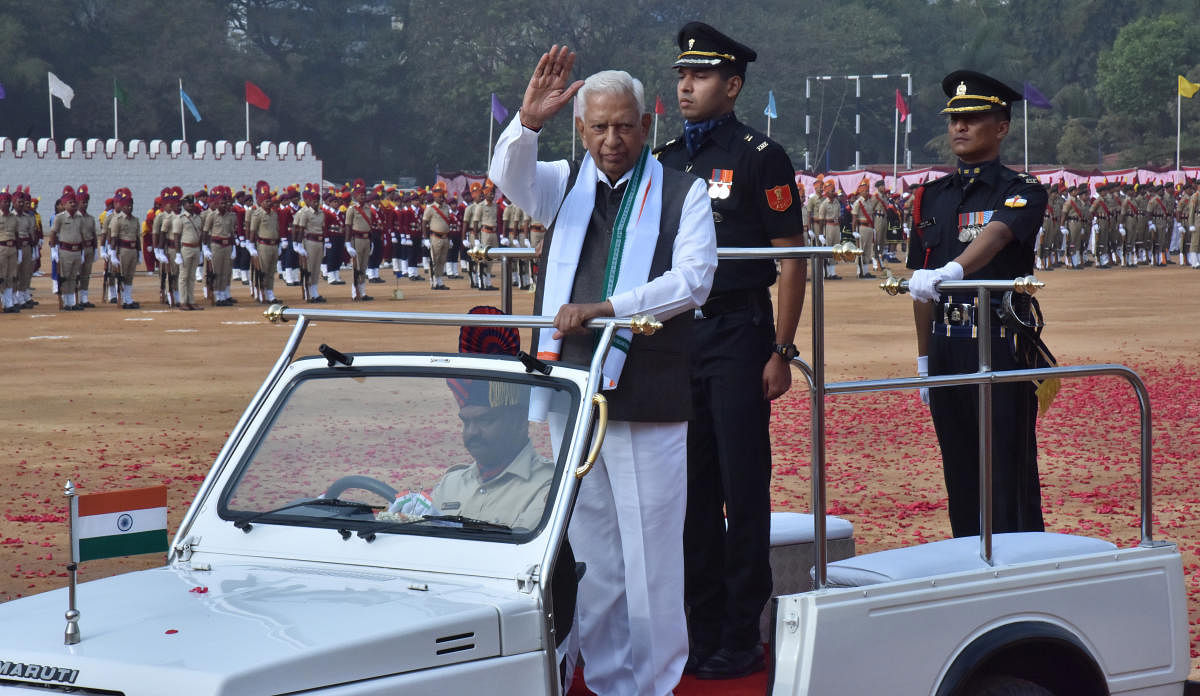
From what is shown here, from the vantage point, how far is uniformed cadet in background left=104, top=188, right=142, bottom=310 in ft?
81.3

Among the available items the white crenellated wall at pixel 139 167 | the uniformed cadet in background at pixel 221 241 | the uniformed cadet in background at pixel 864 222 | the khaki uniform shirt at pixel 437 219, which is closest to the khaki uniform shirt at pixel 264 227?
the uniformed cadet in background at pixel 221 241

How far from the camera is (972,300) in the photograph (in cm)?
508

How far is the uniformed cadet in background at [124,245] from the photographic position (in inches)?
975

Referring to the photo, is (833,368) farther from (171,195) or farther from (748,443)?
(171,195)

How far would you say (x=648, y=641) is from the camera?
3.79 m

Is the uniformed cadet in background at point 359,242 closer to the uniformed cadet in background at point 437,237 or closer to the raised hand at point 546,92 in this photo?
the uniformed cadet in background at point 437,237

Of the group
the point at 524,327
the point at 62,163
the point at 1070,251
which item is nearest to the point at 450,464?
the point at 524,327

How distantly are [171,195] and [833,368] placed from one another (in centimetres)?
1564

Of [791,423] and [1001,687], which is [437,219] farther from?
[1001,687]

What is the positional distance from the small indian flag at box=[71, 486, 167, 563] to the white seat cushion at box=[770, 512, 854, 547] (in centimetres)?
221

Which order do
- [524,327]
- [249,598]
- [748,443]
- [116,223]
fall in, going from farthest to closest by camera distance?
1. [116,223]
2. [748,443]
3. [524,327]
4. [249,598]

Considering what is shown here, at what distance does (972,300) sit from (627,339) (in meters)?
1.73

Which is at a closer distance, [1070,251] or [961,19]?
[1070,251]

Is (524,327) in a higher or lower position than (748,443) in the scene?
higher
